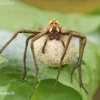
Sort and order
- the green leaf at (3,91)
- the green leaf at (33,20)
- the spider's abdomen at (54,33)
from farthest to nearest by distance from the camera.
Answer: the green leaf at (33,20) → the spider's abdomen at (54,33) → the green leaf at (3,91)

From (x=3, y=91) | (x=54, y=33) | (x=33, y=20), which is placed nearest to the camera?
(x=3, y=91)

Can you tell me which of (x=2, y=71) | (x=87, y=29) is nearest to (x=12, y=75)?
(x=2, y=71)

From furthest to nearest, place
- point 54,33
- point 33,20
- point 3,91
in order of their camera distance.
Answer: point 33,20, point 54,33, point 3,91

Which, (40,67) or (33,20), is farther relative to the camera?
(33,20)

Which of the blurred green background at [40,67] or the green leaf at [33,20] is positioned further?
the green leaf at [33,20]

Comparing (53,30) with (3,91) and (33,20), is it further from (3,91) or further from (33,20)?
(33,20)

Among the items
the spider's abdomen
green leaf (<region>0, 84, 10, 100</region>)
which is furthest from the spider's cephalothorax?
green leaf (<region>0, 84, 10, 100</region>)

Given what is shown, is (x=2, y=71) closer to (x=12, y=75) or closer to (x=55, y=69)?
(x=12, y=75)

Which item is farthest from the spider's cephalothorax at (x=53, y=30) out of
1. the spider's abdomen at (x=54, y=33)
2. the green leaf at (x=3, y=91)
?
the green leaf at (x=3, y=91)

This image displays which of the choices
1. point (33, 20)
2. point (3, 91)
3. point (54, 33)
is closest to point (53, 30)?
point (54, 33)

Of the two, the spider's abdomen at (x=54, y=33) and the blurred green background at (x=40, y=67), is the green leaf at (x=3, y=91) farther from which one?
the spider's abdomen at (x=54, y=33)
